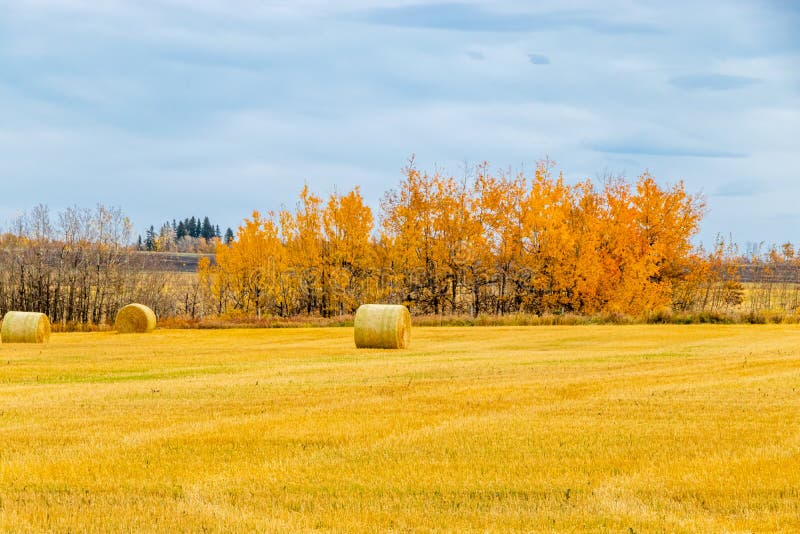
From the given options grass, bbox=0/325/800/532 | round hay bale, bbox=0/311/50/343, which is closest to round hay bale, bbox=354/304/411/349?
grass, bbox=0/325/800/532

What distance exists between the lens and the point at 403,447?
11.8m

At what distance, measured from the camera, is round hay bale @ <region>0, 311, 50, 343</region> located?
33781mm

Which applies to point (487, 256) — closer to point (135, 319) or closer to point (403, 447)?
point (135, 319)

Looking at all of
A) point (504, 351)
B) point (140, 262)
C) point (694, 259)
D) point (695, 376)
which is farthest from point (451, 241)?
point (695, 376)

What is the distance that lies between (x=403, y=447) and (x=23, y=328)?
26.0 metres

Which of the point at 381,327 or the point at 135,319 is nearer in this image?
the point at 381,327

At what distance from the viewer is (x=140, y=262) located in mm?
64750

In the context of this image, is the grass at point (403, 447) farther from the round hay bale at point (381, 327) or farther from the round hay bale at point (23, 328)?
the round hay bale at point (23, 328)

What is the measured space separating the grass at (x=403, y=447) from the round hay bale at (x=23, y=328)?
1122 cm

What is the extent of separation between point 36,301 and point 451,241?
25.3 m

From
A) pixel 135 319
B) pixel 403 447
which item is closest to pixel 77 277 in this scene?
pixel 135 319

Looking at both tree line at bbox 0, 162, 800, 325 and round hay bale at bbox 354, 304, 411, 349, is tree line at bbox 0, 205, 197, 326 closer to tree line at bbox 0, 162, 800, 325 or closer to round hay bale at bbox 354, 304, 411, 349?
tree line at bbox 0, 162, 800, 325

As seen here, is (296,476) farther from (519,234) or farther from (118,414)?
(519,234)

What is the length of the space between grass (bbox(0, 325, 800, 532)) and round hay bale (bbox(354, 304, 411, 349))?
5951mm
